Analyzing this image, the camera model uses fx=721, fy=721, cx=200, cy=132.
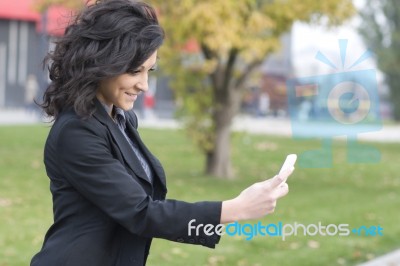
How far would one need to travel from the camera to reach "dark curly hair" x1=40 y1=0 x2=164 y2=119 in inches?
75.0

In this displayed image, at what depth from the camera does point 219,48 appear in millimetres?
10328

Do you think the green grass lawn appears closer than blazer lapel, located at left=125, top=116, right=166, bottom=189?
No

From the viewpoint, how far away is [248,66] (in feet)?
37.9

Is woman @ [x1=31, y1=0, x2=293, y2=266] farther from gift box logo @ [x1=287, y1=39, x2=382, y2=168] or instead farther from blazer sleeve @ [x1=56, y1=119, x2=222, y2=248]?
gift box logo @ [x1=287, y1=39, x2=382, y2=168]

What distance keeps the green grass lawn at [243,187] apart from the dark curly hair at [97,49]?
3902mm

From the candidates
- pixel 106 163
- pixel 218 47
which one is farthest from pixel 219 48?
pixel 106 163

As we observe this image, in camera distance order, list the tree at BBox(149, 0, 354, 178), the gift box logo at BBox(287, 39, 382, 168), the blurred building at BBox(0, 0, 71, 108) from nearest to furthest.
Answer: the gift box logo at BBox(287, 39, 382, 168)
the tree at BBox(149, 0, 354, 178)
the blurred building at BBox(0, 0, 71, 108)

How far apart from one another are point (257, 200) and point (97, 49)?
0.58 meters

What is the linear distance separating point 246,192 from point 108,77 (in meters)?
0.47

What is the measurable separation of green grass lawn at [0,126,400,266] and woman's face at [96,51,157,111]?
389 centimetres

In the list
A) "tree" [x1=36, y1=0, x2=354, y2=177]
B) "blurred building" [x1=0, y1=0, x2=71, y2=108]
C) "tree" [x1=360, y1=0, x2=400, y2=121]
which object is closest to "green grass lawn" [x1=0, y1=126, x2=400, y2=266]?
"tree" [x1=36, y1=0, x2=354, y2=177]

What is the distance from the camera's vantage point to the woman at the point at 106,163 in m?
1.88

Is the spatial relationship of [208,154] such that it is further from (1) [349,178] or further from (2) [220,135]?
(1) [349,178]

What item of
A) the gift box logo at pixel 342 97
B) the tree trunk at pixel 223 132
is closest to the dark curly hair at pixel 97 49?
the gift box logo at pixel 342 97
